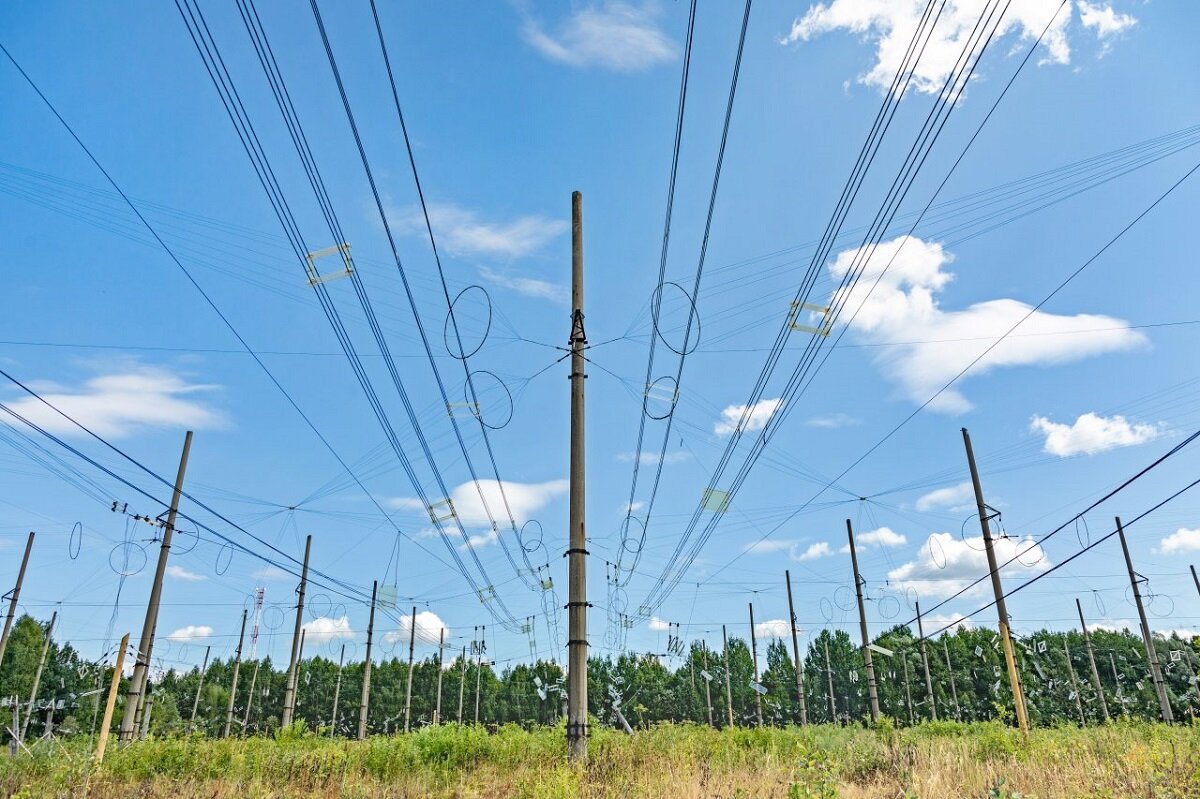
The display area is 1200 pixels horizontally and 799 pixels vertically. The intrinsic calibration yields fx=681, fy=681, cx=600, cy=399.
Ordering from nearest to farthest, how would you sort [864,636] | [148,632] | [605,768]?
[605,768], [148,632], [864,636]

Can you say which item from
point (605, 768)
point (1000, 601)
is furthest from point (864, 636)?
point (605, 768)

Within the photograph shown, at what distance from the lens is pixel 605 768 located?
1053 centimetres

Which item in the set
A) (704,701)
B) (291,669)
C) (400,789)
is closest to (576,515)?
(400,789)

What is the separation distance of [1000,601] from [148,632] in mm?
22250

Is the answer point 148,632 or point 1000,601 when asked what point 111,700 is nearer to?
point 148,632

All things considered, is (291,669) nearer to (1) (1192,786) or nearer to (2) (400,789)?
(2) (400,789)

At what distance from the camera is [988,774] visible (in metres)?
11.5

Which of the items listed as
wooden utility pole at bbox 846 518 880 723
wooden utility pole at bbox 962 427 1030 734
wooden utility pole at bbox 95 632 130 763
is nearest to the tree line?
wooden utility pole at bbox 846 518 880 723

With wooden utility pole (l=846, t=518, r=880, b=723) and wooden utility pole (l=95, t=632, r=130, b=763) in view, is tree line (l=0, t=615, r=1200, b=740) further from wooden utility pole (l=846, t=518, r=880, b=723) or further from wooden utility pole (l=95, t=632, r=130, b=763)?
wooden utility pole (l=95, t=632, r=130, b=763)

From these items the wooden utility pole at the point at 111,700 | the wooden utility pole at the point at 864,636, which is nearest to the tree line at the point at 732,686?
the wooden utility pole at the point at 864,636

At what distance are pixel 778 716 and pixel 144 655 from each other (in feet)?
256

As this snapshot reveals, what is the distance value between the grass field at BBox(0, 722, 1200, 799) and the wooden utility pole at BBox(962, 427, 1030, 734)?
2.35 feet

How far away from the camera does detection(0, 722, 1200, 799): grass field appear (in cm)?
974

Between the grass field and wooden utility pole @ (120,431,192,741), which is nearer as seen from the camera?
the grass field
